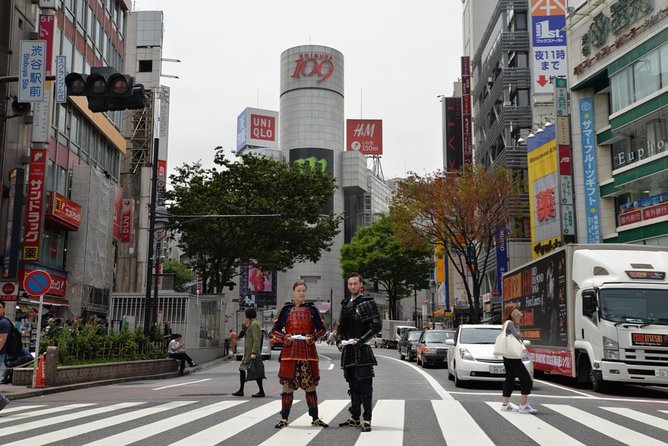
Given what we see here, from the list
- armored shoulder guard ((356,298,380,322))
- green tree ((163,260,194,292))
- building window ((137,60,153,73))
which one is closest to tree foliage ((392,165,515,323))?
armored shoulder guard ((356,298,380,322))

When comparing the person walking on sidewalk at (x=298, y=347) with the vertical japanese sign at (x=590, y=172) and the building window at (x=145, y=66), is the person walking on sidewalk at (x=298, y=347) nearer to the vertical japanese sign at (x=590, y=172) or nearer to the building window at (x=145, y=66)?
the vertical japanese sign at (x=590, y=172)

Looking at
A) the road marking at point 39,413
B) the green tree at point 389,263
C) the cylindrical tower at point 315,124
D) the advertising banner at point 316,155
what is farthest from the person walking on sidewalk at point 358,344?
the advertising banner at point 316,155

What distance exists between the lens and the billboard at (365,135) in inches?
4980

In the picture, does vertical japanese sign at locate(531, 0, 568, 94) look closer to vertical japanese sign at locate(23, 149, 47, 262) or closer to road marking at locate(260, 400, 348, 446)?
vertical japanese sign at locate(23, 149, 47, 262)

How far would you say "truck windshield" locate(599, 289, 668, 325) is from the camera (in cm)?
1427

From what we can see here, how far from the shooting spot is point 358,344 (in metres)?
7.93

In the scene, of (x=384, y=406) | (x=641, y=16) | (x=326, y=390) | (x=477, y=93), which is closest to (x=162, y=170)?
(x=477, y=93)

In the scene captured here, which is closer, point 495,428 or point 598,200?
point 495,428

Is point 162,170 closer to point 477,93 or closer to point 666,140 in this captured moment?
point 477,93

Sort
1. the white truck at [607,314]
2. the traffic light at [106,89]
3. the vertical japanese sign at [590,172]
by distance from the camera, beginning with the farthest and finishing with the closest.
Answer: the vertical japanese sign at [590,172] → the white truck at [607,314] → the traffic light at [106,89]

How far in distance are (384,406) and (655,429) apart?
385 centimetres

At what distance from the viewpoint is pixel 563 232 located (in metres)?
33.5

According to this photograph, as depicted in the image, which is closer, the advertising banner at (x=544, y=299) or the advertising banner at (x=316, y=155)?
the advertising banner at (x=544, y=299)

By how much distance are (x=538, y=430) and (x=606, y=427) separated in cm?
105
